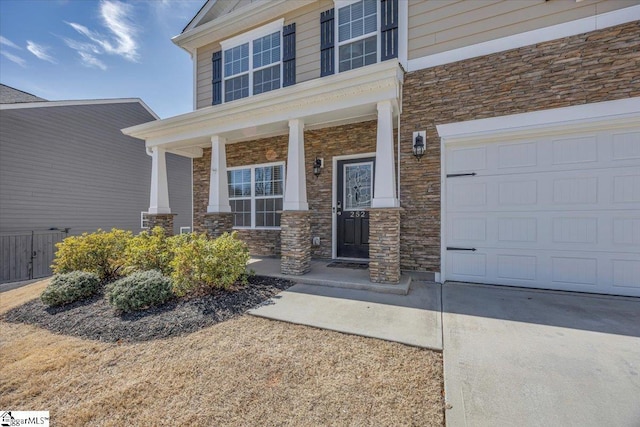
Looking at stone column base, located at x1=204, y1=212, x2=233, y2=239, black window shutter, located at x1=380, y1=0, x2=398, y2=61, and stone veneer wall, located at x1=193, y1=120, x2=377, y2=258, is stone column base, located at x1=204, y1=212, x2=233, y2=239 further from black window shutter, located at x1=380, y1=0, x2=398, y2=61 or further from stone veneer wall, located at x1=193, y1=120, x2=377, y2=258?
black window shutter, located at x1=380, y1=0, x2=398, y2=61

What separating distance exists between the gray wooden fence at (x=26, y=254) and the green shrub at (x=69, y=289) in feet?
21.0

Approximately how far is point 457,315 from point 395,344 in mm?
1245

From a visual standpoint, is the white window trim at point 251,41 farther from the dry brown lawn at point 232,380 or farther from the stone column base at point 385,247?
the dry brown lawn at point 232,380

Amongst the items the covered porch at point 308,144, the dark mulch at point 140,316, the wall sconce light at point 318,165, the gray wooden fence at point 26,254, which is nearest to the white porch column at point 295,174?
the covered porch at point 308,144

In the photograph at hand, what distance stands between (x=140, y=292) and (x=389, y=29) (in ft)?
21.9

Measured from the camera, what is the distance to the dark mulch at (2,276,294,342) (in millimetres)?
3295

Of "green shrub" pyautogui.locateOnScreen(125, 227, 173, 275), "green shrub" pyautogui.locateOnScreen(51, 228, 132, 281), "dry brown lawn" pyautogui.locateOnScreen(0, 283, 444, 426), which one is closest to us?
"dry brown lawn" pyautogui.locateOnScreen(0, 283, 444, 426)

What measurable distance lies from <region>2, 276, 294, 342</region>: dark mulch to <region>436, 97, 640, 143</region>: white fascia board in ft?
14.4

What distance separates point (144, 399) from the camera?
7.08 ft

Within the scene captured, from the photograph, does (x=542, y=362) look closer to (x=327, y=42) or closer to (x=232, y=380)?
(x=232, y=380)

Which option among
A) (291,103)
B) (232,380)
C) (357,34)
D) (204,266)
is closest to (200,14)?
(357,34)

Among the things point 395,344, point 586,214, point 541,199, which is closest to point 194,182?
point 395,344

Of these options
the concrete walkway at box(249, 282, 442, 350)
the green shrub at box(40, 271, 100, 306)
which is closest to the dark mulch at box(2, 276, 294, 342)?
the green shrub at box(40, 271, 100, 306)

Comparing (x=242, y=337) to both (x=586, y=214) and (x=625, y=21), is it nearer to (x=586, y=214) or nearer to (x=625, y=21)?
(x=586, y=214)
